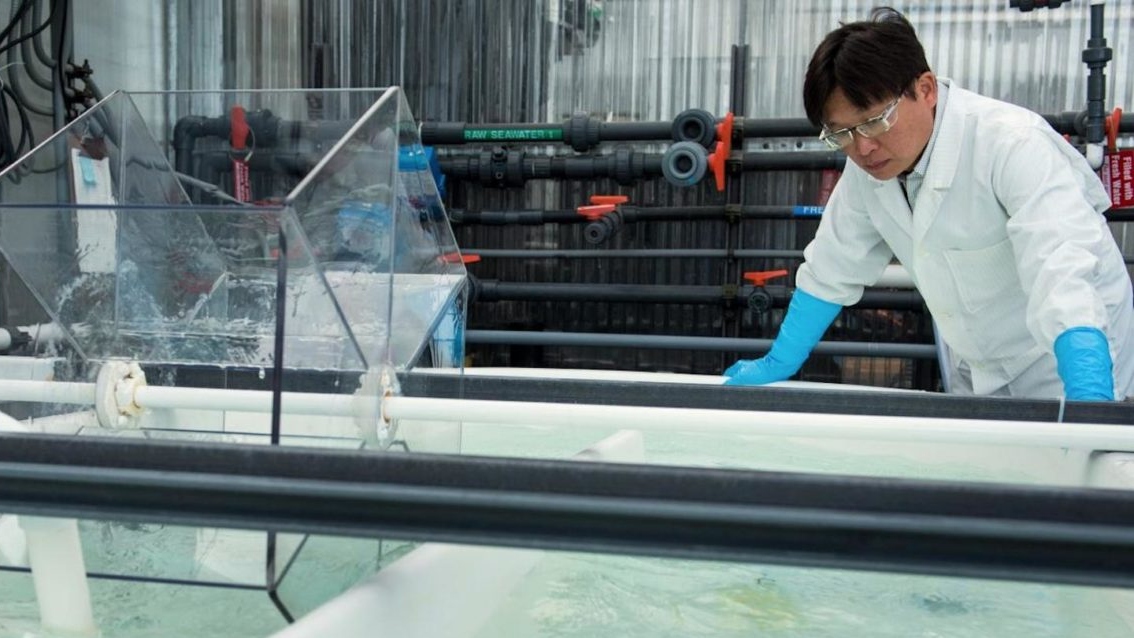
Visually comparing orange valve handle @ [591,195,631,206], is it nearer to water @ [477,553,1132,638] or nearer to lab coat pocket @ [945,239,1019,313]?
lab coat pocket @ [945,239,1019,313]

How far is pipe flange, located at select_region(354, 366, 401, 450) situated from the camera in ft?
3.45

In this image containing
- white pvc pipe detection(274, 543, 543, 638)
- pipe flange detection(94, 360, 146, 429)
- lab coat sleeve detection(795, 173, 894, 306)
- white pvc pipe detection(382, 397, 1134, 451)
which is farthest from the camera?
lab coat sleeve detection(795, 173, 894, 306)

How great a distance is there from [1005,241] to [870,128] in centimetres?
35

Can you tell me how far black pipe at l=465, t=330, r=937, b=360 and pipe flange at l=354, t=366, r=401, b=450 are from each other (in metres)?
2.11

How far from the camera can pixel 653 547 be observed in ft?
2.26

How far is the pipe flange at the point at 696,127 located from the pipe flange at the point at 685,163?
76 mm

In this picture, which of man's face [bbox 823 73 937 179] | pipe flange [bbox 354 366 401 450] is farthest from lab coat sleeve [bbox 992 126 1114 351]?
pipe flange [bbox 354 366 401 450]

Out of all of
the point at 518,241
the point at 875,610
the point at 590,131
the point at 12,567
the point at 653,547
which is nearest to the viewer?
the point at 653,547

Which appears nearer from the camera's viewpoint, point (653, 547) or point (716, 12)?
point (653, 547)

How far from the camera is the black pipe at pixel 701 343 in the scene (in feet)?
10.2

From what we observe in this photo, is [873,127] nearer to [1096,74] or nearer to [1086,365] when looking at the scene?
[1086,365]

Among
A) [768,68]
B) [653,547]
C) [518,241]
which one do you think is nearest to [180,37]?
[518,241]

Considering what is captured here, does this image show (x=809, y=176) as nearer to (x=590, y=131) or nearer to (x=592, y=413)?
(x=590, y=131)

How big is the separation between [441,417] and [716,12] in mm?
2817
